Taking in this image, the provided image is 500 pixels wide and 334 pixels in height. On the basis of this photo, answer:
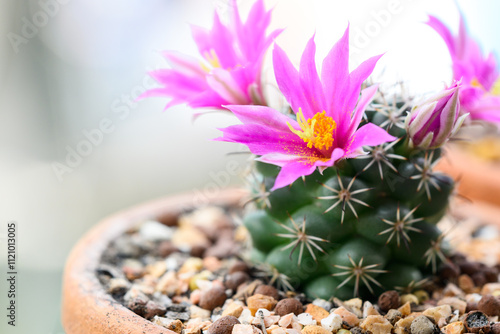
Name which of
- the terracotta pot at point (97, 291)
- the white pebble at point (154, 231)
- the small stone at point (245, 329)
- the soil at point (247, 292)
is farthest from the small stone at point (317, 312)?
the white pebble at point (154, 231)

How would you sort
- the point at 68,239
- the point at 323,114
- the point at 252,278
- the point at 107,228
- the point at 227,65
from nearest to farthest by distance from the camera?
the point at 323,114 < the point at 227,65 < the point at 252,278 < the point at 107,228 < the point at 68,239

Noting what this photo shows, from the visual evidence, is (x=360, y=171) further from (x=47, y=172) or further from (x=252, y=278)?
(x=47, y=172)

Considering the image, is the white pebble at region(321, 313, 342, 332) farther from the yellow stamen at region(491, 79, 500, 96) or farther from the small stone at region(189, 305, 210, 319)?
the yellow stamen at region(491, 79, 500, 96)

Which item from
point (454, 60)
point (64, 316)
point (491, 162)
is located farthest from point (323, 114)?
point (491, 162)

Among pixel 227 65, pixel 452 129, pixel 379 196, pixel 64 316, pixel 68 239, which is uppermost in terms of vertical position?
pixel 227 65

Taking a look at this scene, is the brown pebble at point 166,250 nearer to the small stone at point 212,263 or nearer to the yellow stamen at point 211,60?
the small stone at point 212,263

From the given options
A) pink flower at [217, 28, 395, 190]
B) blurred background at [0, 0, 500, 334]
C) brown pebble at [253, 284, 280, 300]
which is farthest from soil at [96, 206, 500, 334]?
blurred background at [0, 0, 500, 334]
